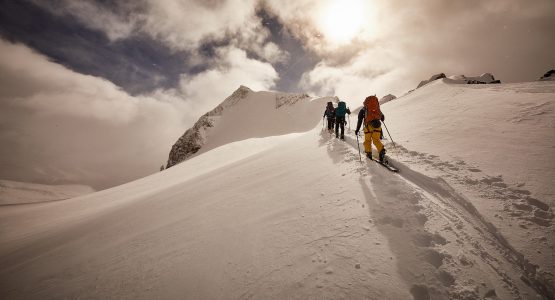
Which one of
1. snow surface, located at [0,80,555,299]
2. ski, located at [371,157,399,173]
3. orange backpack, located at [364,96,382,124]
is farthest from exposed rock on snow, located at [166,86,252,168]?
ski, located at [371,157,399,173]

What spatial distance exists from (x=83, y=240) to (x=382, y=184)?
7512 mm

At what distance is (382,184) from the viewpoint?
4562mm

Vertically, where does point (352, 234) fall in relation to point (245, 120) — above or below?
below

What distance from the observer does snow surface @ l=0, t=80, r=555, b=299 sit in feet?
8.64

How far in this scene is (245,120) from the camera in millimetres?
53656

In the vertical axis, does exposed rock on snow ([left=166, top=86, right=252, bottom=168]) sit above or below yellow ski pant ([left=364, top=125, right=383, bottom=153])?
→ above

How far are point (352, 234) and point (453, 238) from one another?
132cm

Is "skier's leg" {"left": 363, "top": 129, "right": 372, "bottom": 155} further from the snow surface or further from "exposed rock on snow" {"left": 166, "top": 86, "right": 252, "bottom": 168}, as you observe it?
"exposed rock on snow" {"left": 166, "top": 86, "right": 252, "bottom": 168}

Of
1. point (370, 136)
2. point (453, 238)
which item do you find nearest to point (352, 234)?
point (453, 238)

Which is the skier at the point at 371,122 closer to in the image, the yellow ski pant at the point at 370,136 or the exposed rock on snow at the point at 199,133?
the yellow ski pant at the point at 370,136

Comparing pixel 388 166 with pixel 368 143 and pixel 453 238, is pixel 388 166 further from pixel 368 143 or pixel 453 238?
pixel 453 238

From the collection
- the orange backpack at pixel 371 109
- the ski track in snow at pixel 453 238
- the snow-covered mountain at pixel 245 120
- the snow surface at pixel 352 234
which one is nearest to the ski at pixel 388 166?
the snow surface at pixel 352 234

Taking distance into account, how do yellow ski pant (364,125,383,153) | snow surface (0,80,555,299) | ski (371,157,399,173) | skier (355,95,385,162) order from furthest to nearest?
skier (355,95,385,162), yellow ski pant (364,125,383,153), ski (371,157,399,173), snow surface (0,80,555,299)

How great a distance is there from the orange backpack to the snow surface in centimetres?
120
